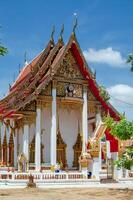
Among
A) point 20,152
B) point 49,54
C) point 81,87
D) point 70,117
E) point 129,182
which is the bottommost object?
point 129,182

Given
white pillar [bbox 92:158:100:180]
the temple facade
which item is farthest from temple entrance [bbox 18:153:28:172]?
white pillar [bbox 92:158:100:180]

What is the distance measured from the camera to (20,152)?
2312 cm

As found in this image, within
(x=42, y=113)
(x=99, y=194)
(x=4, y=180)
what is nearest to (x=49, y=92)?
(x=42, y=113)

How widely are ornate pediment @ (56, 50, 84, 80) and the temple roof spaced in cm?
22

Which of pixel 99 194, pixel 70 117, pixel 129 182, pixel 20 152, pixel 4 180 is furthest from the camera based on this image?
pixel 70 117

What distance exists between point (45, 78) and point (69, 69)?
1.64 metres

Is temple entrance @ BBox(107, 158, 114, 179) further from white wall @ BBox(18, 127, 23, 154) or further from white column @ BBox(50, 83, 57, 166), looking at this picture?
white wall @ BBox(18, 127, 23, 154)

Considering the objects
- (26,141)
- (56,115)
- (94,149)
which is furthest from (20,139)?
(94,149)

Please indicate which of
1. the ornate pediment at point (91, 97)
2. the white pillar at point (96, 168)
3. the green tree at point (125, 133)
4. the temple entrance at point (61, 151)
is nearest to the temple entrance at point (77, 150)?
the temple entrance at point (61, 151)

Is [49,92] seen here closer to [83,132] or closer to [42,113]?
[42,113]

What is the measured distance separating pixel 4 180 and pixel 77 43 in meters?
8.81

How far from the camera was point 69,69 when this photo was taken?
23.3 metres

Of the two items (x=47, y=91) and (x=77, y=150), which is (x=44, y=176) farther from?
(x=47, y=91)

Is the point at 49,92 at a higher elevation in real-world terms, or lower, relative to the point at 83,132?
higher
